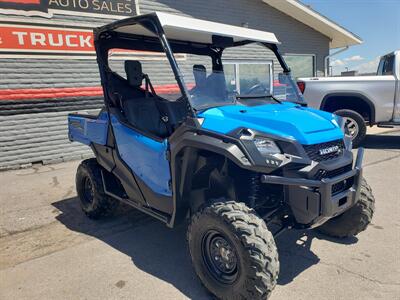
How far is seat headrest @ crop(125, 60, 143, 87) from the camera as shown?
155 inches

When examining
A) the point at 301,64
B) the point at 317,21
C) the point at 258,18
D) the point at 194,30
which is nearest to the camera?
the point at 194,30

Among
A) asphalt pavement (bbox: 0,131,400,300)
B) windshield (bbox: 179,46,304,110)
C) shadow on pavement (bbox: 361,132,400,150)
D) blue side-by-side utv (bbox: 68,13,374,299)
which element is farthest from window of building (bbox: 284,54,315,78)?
blue side-by-side utv (bbox: 68,13,374,299)

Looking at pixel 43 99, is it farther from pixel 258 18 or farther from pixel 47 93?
pixel 258 18

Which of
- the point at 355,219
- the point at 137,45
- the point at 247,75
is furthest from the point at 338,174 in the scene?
the point at 137,45

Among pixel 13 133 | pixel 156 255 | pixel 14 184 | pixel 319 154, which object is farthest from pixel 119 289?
pixel 13 133

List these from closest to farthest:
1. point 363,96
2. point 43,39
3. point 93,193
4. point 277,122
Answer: point 277,122, point 93,193, point 43,39, point 363,96

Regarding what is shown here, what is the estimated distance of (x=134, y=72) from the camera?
4.00m

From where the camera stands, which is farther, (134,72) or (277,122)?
(134,72)

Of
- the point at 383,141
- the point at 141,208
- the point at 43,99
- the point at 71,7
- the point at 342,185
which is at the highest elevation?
the point at 71,7

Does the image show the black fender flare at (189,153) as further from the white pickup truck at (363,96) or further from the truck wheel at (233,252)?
the white pickup truck at (363,96)

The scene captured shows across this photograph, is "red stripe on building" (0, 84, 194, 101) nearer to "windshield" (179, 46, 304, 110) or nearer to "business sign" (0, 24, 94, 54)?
"business sign" (0, 24, 94, 54)

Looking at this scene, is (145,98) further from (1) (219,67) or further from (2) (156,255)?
(2) (156,255)

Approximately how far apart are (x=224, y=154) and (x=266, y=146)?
1.10 ft

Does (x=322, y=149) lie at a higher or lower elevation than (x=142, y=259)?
higher
